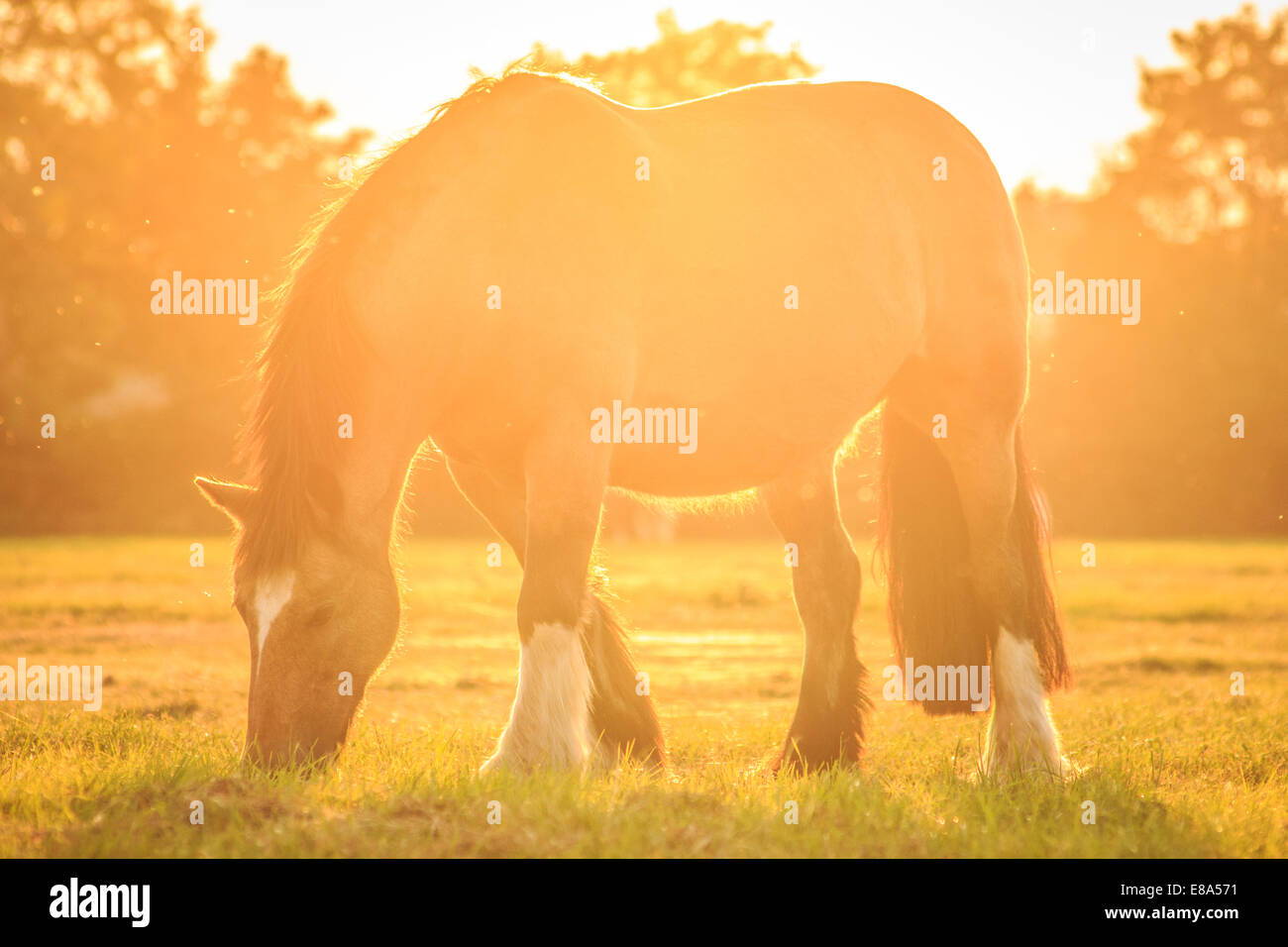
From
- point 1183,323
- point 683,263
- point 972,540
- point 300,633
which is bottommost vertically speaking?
point 300,633

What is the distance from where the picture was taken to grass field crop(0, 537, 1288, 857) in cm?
409

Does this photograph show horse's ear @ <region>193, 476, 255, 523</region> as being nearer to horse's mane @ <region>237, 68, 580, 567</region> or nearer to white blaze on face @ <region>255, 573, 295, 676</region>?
horse's mane @ <region>237, 68, 580, 567</region>

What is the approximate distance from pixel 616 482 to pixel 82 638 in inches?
287

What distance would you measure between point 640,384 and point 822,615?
5.83ft

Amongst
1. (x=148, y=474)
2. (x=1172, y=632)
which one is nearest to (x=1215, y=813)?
(x=1172, y=632)

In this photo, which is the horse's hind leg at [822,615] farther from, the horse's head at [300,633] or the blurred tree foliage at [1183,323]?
the blurred tree foliage at [1183,323]

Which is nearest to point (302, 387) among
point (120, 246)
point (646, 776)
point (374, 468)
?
point (374, 468)

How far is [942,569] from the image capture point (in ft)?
21.3

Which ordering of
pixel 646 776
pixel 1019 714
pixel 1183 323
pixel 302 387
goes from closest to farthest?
pixel 302 387 < pixel 646 776 < pixel 1019 714 < pixel 1183 323

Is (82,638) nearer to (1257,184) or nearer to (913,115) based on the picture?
(913,115)

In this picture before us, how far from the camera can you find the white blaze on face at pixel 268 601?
447 cm

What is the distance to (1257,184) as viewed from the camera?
1404 inches

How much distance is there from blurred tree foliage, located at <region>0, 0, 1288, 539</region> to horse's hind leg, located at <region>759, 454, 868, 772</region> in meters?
24.3

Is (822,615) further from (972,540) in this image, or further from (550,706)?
(550,706)
